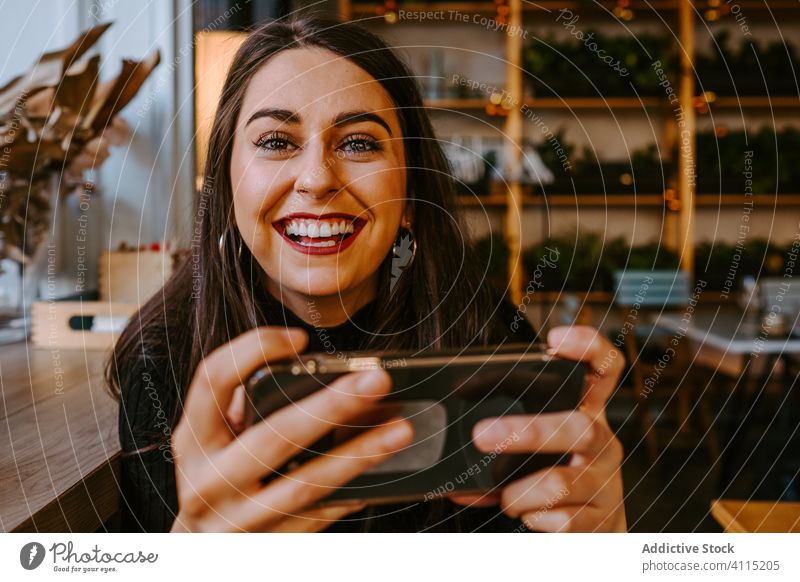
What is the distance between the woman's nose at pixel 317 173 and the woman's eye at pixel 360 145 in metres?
0.01

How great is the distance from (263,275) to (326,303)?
0.06 meters

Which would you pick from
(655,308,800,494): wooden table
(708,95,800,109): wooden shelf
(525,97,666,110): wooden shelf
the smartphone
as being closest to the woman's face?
the smartphone

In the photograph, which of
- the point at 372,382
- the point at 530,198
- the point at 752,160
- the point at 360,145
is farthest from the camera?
the point at 530,198

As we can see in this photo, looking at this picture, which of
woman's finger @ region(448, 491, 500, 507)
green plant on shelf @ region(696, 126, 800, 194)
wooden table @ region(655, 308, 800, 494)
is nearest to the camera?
woman's finger @ region(448, 491, 500, 507)

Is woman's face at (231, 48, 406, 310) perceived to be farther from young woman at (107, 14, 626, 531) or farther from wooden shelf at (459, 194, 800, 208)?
wooden shelf at (459, 194, 800, 208)

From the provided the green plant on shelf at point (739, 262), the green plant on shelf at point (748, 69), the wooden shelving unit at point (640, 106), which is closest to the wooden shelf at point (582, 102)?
the wooden shelving unit at point (640, 106)

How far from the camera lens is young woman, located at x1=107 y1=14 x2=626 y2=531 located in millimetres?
468


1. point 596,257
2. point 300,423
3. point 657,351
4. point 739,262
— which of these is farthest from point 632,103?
point 300,423

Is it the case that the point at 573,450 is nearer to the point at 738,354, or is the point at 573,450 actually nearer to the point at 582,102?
the point at 738,354

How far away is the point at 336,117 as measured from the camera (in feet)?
1.68

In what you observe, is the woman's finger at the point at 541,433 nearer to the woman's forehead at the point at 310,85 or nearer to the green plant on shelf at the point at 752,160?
the woman's forehead at the point at 310,85

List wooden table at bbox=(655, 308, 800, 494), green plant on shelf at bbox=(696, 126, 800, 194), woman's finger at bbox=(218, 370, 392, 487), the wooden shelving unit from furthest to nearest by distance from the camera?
A: 1. green plant on shelf at bbox=(696, 126, 800, 194)
2. the wooden shelving unit
3. wooden table at bbox=(655, 308, 800, 494)
4. woman's finger at bbox=(218, 370, 392, 487)

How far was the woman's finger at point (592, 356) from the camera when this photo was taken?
1.52 feet
